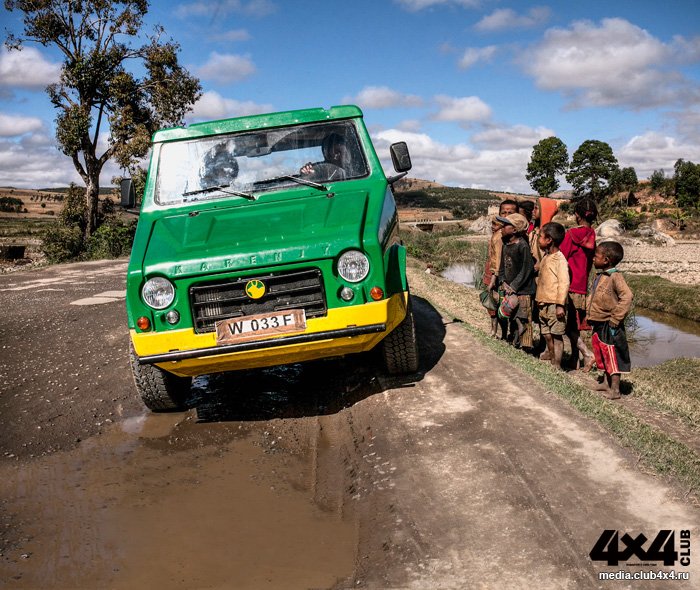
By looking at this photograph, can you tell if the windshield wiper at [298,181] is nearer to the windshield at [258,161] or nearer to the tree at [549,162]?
the windshield at [258,161]

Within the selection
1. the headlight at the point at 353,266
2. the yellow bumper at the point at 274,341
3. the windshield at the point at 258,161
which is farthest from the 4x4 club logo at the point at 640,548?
the windshield at the point at 258,161

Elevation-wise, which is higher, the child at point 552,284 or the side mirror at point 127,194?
the side mirror at point 127,194

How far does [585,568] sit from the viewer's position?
259 centimetres

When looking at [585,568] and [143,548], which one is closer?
[585,568]

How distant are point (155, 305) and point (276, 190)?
1456 mm

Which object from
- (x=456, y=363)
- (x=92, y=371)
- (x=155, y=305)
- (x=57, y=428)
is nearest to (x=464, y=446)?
(x=456, y=363)

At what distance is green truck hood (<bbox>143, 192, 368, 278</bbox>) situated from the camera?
3984 mm

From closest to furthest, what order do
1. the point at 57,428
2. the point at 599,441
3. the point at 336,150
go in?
the point at 599,441 → the point at 57,428 → the point at 336,150

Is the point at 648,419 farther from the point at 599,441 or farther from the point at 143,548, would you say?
the point at 143,548

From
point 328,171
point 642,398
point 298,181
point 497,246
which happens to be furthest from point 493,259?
point 298,181

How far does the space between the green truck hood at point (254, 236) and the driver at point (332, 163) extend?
1.33 feet

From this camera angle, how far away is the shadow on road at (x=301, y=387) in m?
5.00

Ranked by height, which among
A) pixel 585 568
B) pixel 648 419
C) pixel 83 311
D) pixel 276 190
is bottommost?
pixel 648 419

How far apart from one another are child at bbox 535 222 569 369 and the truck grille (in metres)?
2.97
